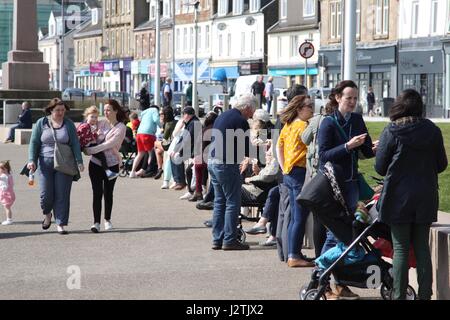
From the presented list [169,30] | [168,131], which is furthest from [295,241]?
[169,30]

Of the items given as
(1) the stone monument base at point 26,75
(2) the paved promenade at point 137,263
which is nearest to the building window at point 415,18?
(1) the stone monument base at point 26,75

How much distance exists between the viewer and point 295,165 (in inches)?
462

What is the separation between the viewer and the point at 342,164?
10094mm

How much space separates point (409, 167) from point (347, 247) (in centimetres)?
109

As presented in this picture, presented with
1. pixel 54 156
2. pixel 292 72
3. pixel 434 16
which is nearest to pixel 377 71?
pixel 434 16

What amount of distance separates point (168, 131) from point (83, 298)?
1318 cm

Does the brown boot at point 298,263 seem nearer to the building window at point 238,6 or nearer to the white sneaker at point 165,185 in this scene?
the white sneaker at point 165,185

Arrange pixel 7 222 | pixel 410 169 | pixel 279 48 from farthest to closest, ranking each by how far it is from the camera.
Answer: pixel 279 48 → pixel 7 222 → pixel 410 169

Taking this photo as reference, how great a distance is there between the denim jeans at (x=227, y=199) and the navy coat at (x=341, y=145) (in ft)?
9.60

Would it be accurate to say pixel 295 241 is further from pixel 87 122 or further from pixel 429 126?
pixel 87 122

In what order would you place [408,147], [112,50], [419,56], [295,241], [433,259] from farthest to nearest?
1. [112,50]
2. [419,56]
3. [295,241]
4. [433,259]
5. [408,147]

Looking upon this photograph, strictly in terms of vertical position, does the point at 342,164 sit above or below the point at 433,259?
above

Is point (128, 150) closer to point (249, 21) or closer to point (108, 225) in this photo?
point (108, 225)

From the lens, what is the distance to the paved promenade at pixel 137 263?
10281 mm
